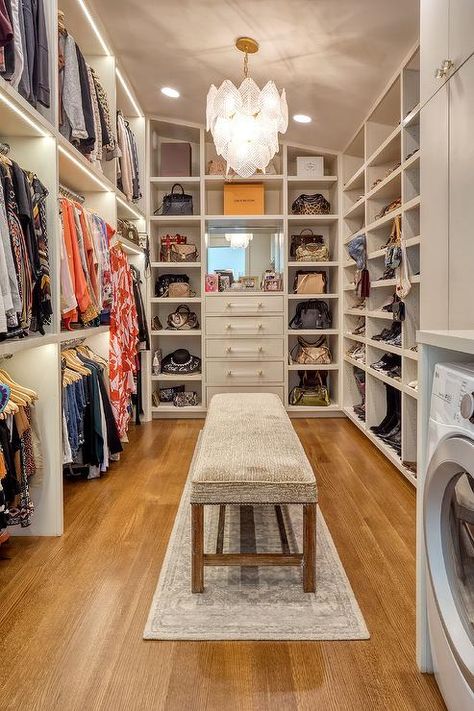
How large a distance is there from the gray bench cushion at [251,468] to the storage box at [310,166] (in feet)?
11.0

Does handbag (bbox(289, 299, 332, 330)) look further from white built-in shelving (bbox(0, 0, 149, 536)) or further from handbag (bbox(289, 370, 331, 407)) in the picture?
white built-in shelving (bbox(0, 0, 149, 536))

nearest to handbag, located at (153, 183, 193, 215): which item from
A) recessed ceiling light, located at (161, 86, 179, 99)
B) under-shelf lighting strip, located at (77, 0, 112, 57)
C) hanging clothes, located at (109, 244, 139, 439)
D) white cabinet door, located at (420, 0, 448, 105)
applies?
recessed ceiling light, located at (161, 86, 179, 99)

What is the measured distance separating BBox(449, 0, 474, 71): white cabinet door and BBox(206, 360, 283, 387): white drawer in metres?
3.21

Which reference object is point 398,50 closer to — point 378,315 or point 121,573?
point 378,315

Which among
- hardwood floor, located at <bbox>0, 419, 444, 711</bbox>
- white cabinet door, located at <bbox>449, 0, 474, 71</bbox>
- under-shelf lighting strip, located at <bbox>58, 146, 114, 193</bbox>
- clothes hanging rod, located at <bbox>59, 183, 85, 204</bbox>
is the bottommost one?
hardwood floor, located at <bbox>0, 419, 444, 711</bbox>

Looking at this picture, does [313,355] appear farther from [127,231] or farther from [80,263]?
[80,263]

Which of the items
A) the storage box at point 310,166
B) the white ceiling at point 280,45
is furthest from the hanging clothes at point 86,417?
the storage box at point 310,166

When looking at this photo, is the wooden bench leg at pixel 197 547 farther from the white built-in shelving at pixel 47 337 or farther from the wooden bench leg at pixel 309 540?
the white built-in shelving at pixel 47 337

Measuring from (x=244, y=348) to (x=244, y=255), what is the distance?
1.05 meters

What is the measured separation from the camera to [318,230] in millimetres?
5344

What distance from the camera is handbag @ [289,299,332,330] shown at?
16.6 feet

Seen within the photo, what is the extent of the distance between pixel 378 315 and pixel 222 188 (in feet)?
7.60

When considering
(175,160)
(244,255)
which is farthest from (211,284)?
(175,160)

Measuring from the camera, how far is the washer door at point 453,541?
3.43 feet
